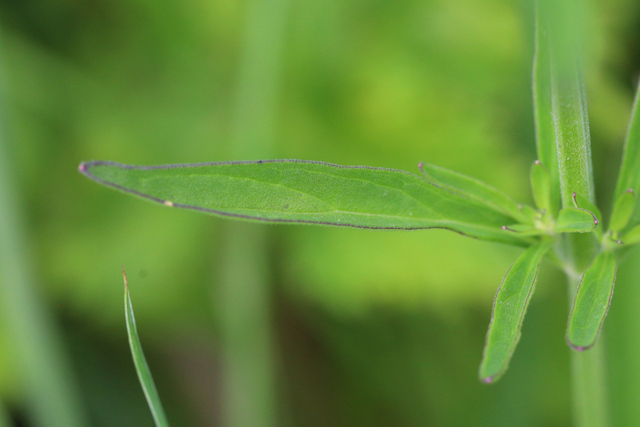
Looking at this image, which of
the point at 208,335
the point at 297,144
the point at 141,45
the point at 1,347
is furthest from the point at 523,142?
the point at 1,347

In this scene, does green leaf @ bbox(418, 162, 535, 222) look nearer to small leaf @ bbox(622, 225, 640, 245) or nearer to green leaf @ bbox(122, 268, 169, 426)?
small leaf @ bbox(622, 225, 640, 245)

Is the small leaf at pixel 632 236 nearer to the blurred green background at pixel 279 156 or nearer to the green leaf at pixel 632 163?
the green leaf at pixel 632 163

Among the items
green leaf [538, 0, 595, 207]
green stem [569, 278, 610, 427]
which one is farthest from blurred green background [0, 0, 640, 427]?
green leaf [538, 0, 595, 207]

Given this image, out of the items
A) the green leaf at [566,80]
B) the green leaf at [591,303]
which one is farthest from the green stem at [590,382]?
the green leaf at [566,80]

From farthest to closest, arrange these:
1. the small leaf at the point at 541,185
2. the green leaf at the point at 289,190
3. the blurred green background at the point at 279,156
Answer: the blurred green background at the point at 279,156 < the small leaf at the point at 541,185 < the green leaf at the point at 289,190

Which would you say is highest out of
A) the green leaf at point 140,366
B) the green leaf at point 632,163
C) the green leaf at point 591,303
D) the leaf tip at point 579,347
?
the green leaf at point 632,163

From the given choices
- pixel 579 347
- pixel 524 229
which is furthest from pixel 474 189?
pixel 579 347

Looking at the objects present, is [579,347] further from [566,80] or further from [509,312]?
[566,80]
